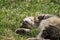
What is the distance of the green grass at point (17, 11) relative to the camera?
6.60m

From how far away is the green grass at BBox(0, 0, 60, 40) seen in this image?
6.60 m

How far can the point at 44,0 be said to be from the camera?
29.5ft

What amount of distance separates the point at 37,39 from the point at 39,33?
0.32 metres

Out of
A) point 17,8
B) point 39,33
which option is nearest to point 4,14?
point 17,8

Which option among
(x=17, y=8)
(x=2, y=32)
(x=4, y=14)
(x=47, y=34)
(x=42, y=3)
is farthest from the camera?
(x=42, y=3)

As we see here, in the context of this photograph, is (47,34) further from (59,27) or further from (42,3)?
(42,3)

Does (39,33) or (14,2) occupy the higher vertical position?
(14,2)

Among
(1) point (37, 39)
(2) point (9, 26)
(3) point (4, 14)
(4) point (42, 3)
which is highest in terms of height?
(4) point (42, 3)

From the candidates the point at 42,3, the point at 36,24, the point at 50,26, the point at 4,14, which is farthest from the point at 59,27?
the point at 42,3

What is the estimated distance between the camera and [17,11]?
8.05 metres

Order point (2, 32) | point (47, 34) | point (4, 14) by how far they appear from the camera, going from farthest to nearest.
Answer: point (4, 14)
point (2, 32)
point (47, 34)

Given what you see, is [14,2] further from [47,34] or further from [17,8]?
[47,34]

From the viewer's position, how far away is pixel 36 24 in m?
7.14

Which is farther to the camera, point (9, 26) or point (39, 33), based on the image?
point (9, 26)
